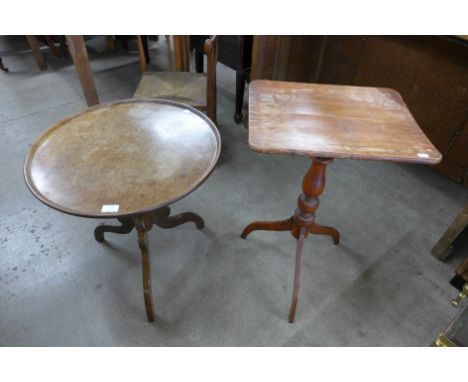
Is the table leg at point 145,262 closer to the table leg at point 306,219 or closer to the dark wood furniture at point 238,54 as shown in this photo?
the table leg at point 306,219

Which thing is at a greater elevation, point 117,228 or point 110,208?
point 110,208

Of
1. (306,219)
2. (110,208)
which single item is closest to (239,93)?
(306,219)

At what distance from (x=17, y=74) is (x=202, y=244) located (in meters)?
2.93

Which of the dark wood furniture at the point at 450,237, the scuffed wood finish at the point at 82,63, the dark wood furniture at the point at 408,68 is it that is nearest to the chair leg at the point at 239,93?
the dark wood furniture at the point at 408,68

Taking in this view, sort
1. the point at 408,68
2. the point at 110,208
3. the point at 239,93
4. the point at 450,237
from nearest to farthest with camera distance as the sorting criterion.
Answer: the point at 110,208 < the point at 450,237 < the point at 408,68 < the point at 239,93

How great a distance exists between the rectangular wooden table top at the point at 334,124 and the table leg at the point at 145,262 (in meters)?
0.58

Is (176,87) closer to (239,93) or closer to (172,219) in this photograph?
(239,93)

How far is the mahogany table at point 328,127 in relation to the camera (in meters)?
1.04

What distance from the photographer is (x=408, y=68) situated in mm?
2150

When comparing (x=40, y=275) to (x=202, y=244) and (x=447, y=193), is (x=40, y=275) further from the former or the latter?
A: (x=447, y=193)

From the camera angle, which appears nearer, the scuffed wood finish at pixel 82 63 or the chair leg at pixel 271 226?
the chair leg at pixel 271 226

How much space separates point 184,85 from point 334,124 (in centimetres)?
134

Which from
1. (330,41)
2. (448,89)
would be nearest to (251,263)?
(448,89)

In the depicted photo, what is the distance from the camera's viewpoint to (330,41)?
8.38 ft
